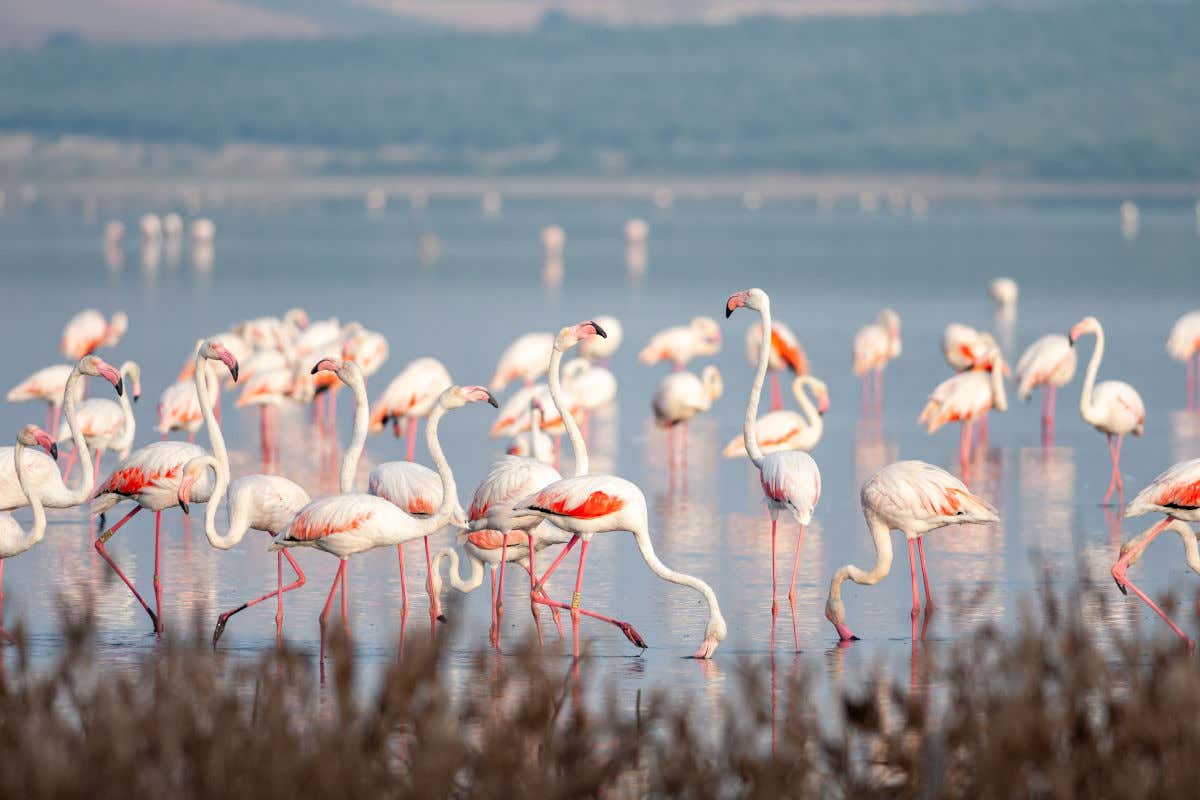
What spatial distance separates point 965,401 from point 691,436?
2069mm

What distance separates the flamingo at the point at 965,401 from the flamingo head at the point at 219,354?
501 centimetres

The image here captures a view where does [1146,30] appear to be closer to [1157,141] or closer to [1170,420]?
[1157,141]

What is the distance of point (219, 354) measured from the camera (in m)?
7.47

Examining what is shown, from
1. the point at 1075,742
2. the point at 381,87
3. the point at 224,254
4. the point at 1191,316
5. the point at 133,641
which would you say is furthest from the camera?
the point at 381,87

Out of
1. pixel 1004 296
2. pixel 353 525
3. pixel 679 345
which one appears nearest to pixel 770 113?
pixel 1004 296

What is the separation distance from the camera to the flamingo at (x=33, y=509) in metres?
6.91

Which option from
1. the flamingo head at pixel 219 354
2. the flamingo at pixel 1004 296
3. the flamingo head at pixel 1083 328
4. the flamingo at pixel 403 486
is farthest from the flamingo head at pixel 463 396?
the flamingo at pixel 1004 296

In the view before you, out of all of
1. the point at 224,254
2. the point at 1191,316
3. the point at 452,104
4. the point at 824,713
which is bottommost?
the point at 824,713

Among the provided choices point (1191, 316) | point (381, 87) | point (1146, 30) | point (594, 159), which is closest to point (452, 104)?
point (381, 87)

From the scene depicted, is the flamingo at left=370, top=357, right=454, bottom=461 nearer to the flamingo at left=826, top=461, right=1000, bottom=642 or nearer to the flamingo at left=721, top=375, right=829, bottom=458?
the flamingo at left=721, top=375, right=829, bottom=458

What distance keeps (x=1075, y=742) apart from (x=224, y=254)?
32308mm

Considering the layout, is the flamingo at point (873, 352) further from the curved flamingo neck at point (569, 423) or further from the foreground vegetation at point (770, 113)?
the foreground vegetation at point (770, 113)

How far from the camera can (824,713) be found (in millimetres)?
6102

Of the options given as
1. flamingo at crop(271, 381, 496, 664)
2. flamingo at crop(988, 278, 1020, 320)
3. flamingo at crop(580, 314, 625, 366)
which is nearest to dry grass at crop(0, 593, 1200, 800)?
flamingo at crop(271, 381, 496, 664)
